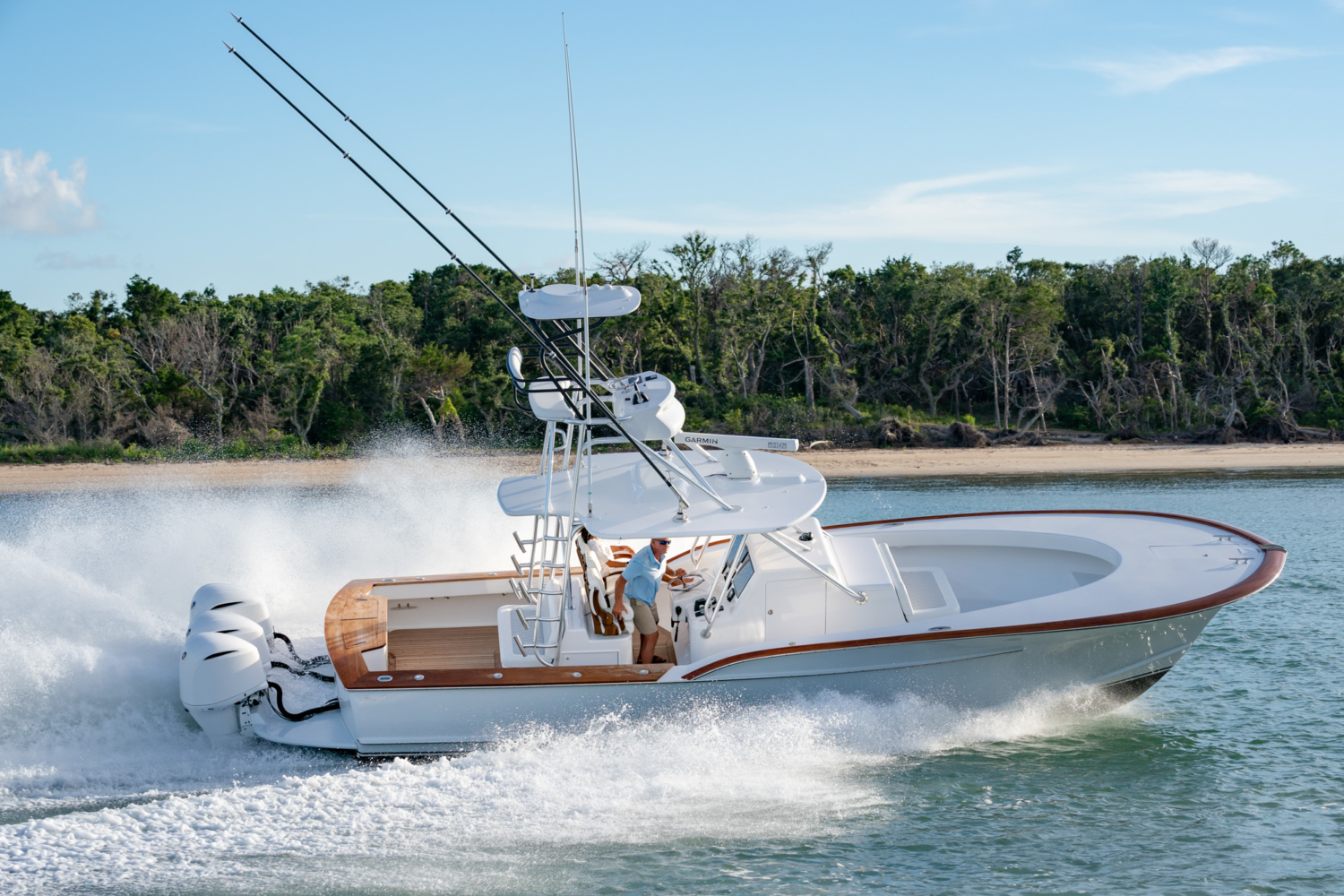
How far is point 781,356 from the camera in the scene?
1335 inches

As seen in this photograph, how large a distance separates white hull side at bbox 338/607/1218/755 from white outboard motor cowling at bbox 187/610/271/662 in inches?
38.8

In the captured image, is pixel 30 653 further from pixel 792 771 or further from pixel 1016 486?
pixel 1016 486

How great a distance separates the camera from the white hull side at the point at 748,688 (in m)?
6.61

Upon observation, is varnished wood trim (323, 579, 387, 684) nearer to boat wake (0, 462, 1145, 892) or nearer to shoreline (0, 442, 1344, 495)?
boat wake (0, 462, 1145, 892)

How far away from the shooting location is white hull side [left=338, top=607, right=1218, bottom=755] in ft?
21.7

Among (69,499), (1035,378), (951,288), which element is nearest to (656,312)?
(951,288)

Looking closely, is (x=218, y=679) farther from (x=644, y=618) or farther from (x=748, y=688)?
Answer: (x=748, y=688)

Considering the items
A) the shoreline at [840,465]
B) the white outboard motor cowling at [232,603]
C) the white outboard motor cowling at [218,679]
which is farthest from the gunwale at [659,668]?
the shoreline at [840,465]

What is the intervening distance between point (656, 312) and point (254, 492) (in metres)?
14.9

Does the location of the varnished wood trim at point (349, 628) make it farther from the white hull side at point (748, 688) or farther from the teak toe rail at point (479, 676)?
the white hull side at point (748, 688)

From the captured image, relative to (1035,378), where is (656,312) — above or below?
above

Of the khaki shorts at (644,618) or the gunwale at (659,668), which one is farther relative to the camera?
the khaki shorts at (644,618)

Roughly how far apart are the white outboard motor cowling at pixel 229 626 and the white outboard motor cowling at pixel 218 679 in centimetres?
19

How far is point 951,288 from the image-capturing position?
109 feet
